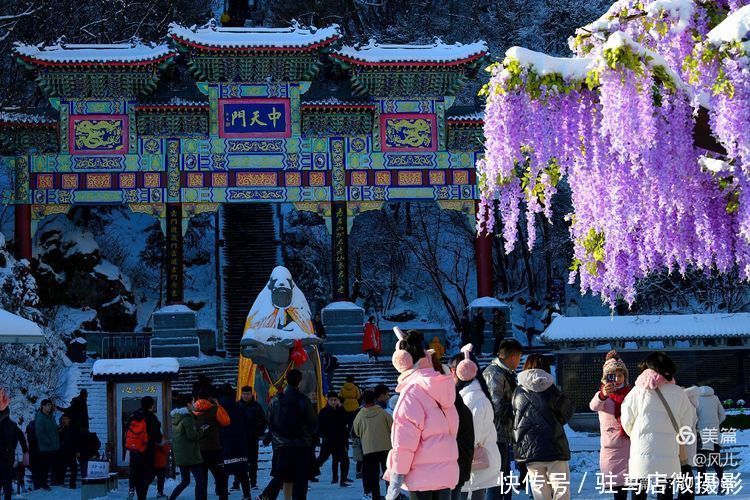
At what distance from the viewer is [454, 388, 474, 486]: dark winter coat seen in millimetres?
8312

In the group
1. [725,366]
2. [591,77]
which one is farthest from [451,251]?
[591,77]

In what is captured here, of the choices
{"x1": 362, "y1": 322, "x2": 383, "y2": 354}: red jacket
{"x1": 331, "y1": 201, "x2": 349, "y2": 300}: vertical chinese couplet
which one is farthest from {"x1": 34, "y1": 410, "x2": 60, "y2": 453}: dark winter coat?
{"x1": 331, "y1": 201, "x2": 349, "y2": 300}: vertical chinese couplet

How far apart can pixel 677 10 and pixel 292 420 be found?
4867mm

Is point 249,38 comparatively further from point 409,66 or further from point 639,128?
point 639,128

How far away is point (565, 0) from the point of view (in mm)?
37875

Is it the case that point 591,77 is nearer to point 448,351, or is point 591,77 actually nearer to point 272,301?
point 272,301

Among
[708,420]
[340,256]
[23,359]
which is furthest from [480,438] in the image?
[340,256]

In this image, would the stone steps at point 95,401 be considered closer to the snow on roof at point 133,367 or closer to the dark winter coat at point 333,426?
the snow on roof at point 133,367

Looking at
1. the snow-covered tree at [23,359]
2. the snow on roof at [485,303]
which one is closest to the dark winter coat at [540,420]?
the snow-covered tree at [23,359]

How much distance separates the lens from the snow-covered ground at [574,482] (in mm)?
13377

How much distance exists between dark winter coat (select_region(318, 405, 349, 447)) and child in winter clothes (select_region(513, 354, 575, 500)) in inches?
269

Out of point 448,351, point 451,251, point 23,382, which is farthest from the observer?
point 451,251

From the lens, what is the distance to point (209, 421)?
1239cm

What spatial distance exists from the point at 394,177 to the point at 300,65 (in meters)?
3.26
